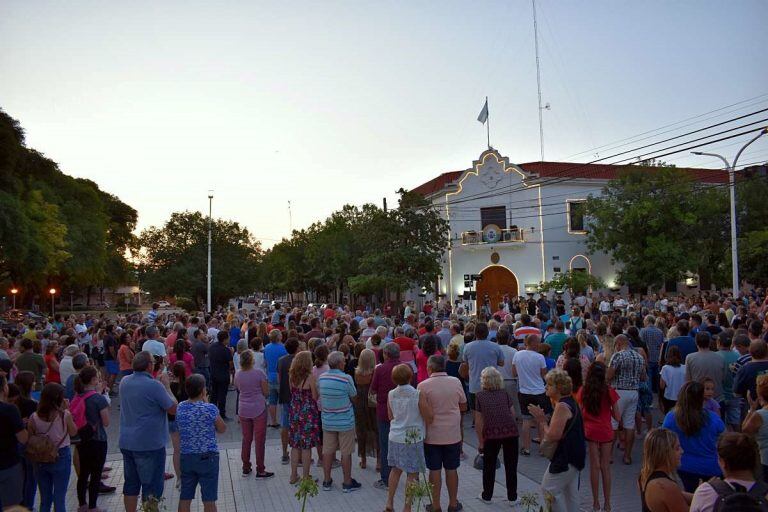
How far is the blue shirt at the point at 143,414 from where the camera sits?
6.02 metres

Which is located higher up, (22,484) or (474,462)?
(22,484)

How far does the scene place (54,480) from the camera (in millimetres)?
6086

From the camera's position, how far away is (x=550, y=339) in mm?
10719

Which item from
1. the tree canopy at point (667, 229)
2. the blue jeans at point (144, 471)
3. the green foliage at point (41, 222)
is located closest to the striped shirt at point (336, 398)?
the blue jeans at point (144, 471)

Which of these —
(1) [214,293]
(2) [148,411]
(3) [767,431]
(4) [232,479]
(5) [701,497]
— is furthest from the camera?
(1) [214,293]

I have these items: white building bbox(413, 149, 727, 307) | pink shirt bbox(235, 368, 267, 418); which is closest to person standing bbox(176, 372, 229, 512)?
pink shirt bbox(235, 368, 267, 418)

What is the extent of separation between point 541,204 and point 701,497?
117 ft

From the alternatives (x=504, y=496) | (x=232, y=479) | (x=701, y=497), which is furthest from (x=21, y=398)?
(x=701, y=497)

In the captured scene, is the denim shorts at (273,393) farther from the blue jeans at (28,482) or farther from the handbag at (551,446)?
A: the handbag at (551,446)

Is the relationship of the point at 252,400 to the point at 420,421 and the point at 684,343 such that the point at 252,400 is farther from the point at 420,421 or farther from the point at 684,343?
the point at 684,343

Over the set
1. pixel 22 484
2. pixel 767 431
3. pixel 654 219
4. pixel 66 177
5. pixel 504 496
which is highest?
A: pixel 66 177

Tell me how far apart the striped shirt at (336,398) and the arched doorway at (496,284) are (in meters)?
32.1

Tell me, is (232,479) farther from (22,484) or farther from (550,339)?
(550,339)

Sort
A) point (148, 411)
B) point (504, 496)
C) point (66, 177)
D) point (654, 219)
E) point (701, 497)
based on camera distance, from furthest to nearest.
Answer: point (66, 177) → point (654, 219) → point (504, 496) → point (148, 411) → point (701, 497)
